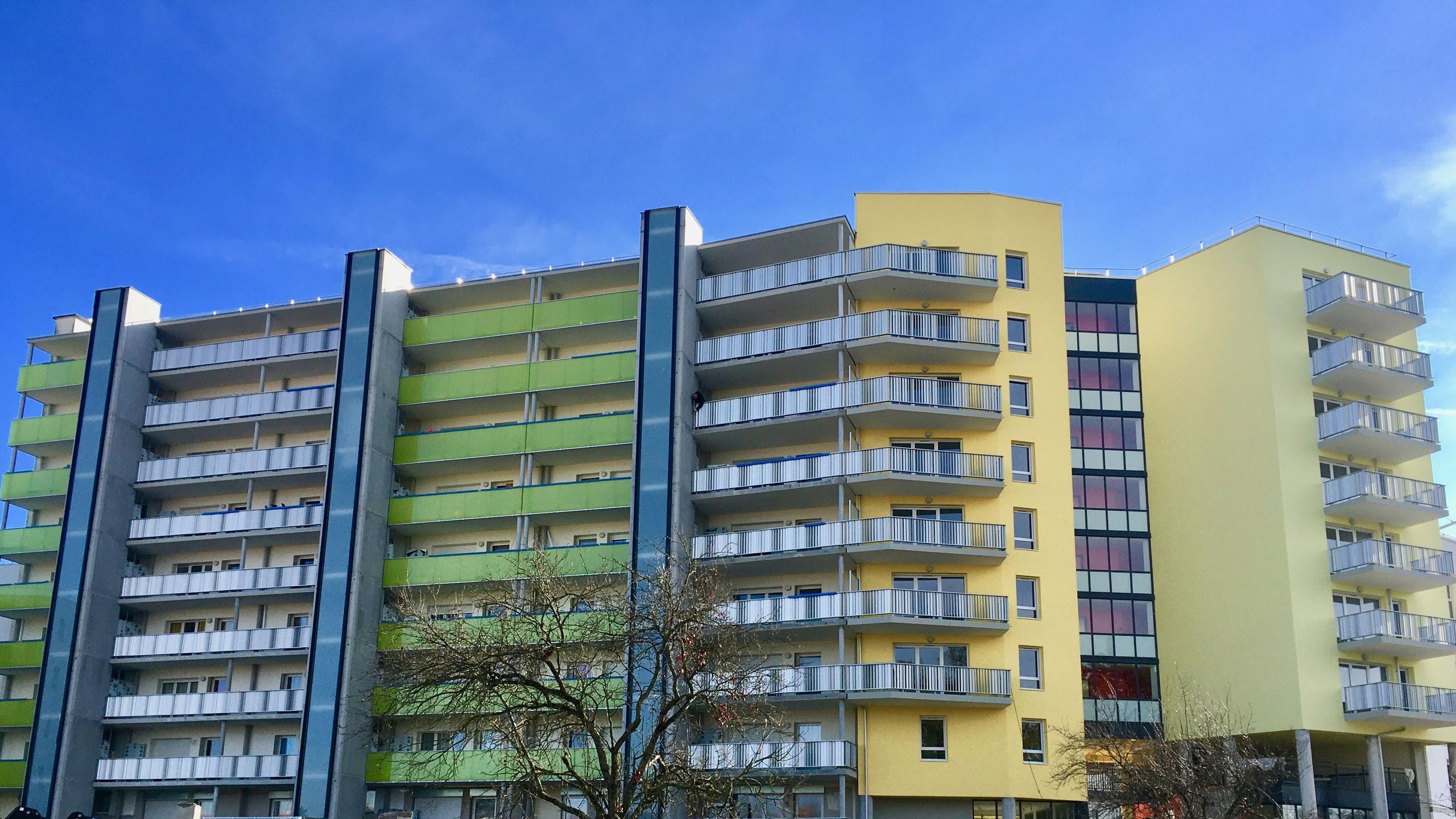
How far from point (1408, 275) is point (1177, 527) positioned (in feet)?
52.8

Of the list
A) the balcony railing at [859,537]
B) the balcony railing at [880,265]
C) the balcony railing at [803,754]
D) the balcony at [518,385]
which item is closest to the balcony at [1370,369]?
the balcony railing at [880,265]

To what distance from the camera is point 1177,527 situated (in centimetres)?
6128

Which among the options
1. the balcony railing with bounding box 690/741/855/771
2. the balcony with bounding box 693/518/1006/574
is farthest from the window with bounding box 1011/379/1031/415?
the balcony railing with bounding box 690/741/855/771

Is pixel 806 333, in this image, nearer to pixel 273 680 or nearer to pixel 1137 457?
pixel 1137 457

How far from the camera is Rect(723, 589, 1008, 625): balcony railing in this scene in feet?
167

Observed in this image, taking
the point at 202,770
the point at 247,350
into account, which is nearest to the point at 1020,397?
the point at 247,350

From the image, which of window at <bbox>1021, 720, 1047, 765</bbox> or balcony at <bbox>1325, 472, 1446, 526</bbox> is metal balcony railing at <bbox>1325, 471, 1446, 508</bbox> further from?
window at <bbox>1021, 720, 1047, 765</bbox>

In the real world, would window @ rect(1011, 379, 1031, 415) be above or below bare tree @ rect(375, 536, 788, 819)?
above

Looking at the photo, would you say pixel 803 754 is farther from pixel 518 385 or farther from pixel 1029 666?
pixel 518 385

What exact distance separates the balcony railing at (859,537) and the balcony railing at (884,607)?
1.81 meters

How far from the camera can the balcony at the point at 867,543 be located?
2032 inches

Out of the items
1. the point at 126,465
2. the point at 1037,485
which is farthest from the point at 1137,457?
the point at 126,465

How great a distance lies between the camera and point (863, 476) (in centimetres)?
5269

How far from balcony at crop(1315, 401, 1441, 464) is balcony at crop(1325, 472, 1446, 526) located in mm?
1291
